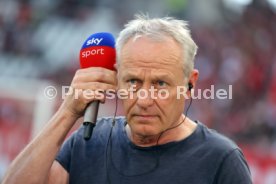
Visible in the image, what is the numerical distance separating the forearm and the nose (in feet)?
0.99

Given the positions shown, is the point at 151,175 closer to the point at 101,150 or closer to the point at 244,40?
the point at 101,150

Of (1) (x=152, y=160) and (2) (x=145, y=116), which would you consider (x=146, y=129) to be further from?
(1) (x=152, y=160)

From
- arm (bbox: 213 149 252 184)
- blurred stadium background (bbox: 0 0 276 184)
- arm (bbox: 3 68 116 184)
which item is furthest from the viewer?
blurred stadium background (bbox: 0 0 276 184)

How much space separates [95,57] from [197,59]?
7.56m

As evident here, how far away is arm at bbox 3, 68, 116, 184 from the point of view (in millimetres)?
2625

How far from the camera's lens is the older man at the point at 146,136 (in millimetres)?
2553

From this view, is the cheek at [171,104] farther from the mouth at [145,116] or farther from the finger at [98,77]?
the finger at [98,77]

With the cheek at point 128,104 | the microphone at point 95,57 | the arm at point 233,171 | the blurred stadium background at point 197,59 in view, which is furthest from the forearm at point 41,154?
the blurred stadium background at point 197,59

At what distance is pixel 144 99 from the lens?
2525 millimetres

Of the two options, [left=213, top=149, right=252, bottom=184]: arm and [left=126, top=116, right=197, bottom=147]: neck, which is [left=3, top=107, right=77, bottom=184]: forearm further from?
[left=213, top=149, right=252, bottom=184]: arm

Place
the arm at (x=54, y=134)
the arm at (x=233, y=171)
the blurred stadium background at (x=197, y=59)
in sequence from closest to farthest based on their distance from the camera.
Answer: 1. the arm at (x=233, y=171)
2. the arm at (x=54, y=134)
3. the blurred stadium background at (x=197, y=59)

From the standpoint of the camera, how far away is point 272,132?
7.79m

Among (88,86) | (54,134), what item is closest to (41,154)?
(54,134)

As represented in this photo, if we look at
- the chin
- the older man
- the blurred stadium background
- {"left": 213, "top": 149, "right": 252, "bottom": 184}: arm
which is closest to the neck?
the older man
